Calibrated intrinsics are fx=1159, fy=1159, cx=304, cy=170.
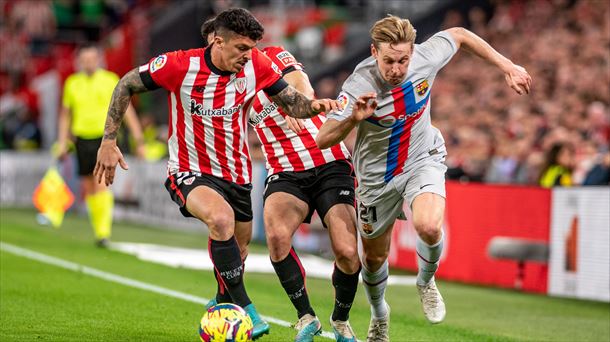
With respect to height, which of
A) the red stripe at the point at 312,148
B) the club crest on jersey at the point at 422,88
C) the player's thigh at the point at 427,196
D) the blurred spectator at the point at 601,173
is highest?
the club crest on jersey at the point at 422,88

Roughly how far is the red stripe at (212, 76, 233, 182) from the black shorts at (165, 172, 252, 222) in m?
0.08

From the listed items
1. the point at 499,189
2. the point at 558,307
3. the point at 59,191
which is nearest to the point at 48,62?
the point at 59,191

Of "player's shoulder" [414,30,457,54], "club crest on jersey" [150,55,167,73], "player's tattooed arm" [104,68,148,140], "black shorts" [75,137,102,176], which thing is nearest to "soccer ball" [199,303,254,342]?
"player's tattooed arm" [104,68,148,140]

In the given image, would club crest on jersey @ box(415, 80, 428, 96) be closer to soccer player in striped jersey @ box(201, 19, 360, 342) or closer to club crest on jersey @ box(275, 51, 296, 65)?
soccer player in striped jersey @ box(201, 19, 360, 342)

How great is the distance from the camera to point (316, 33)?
2720 centimetres

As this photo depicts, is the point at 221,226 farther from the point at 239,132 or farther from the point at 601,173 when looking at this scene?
the point at 601,173

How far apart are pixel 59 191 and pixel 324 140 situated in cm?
1123

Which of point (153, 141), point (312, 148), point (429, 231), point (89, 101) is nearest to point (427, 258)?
point (429, 231)

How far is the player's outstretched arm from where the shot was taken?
7836 mm

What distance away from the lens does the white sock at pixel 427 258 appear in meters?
7.92

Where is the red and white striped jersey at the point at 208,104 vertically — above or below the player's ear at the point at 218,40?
below

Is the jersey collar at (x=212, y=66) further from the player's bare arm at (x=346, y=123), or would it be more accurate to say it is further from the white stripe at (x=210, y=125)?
the player's bare arm at (x=346, y=123)

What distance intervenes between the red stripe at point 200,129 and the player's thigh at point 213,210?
0.23 metres

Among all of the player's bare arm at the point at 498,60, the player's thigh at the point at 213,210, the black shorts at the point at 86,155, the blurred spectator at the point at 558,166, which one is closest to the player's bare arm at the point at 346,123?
the player's thigh at the point at 213,210
